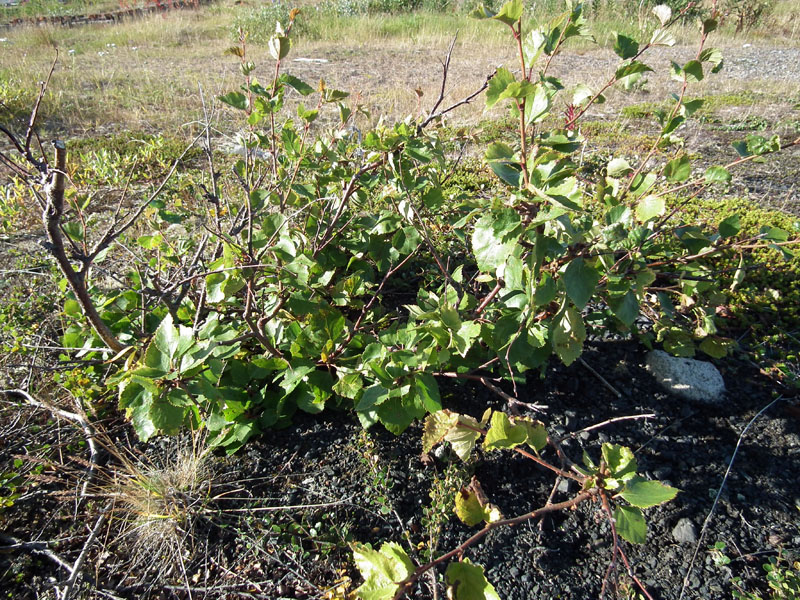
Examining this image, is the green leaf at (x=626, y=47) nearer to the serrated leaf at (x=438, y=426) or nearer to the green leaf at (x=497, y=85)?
the green leaf at (x=497, y=85)

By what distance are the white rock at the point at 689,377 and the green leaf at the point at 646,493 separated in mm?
953

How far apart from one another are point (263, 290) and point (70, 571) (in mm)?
1011

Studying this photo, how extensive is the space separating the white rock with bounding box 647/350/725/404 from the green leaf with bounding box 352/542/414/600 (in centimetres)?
140

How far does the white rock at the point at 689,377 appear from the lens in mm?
1922

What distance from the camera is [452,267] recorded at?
2.61 meters

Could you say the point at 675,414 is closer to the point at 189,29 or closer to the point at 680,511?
the point at 680,511

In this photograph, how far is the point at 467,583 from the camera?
3.43ft

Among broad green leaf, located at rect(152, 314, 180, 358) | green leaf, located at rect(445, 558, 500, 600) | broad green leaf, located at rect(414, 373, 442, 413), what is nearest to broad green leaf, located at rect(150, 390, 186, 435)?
broad green leaf, located at rect(152, 314, 180, 358)

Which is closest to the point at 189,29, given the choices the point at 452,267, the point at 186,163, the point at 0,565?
the point at 186,163

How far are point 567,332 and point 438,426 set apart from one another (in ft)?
1.45

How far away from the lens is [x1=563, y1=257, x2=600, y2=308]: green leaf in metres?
1.24

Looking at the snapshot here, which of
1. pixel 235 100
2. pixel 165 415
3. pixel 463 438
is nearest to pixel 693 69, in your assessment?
pixel 463 438

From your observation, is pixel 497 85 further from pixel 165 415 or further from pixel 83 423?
pixel 83 423

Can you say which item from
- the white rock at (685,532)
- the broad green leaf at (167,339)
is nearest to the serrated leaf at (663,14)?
the white rock at (685,532)
